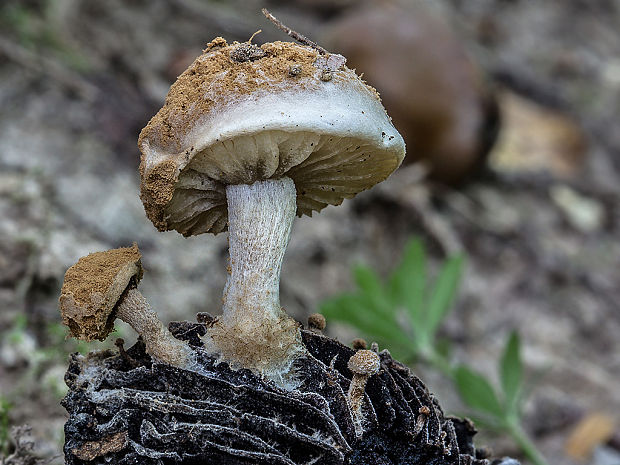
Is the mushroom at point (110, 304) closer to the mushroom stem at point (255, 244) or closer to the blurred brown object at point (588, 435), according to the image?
the mushroom stem at point (255, 244)

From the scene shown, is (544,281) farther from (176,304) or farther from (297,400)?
(297,400)

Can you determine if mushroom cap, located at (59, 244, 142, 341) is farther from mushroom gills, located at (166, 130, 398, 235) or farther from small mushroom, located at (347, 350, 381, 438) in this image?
small mushroom, located at (347, 350, 381, 438)

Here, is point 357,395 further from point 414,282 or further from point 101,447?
point 414,282

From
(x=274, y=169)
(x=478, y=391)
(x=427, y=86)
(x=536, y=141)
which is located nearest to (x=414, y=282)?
(x=478, y=391)

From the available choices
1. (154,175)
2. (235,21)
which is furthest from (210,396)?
(235,21)

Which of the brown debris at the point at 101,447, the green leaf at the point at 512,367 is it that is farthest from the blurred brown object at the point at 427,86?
the brown debris at the point at 101,447
